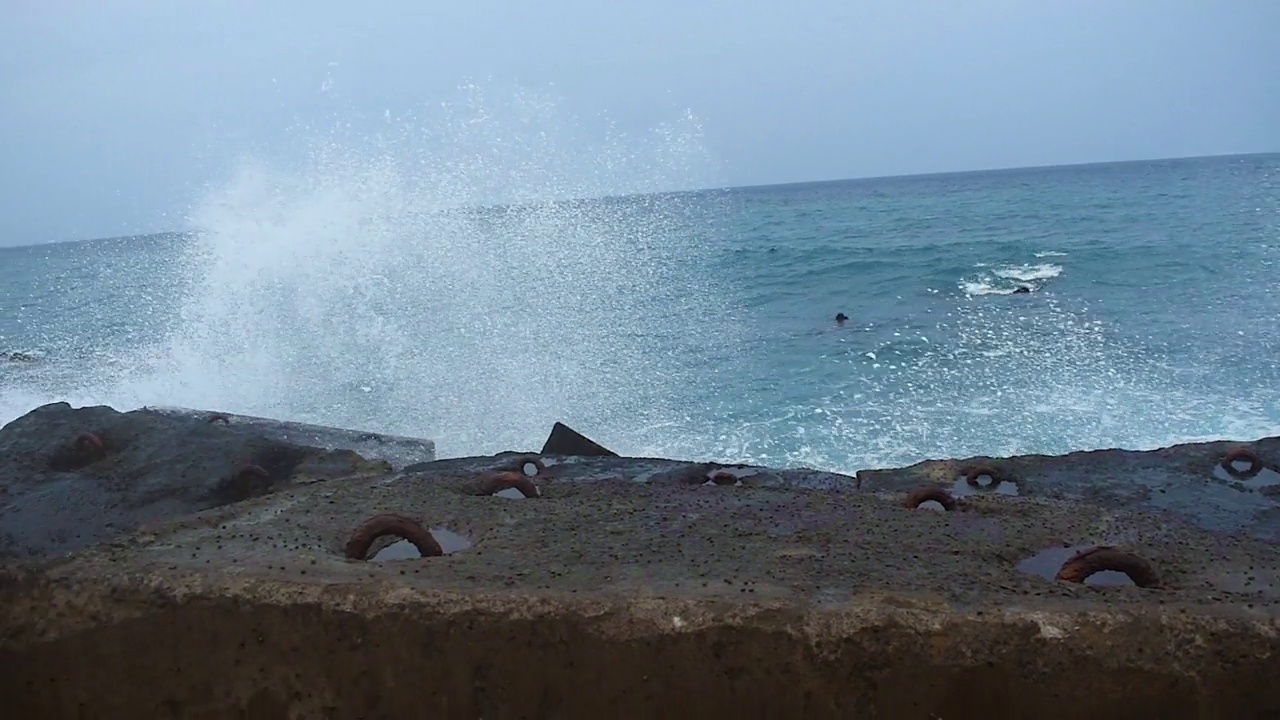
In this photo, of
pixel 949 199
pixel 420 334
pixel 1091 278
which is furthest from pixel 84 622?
pixel 949 199

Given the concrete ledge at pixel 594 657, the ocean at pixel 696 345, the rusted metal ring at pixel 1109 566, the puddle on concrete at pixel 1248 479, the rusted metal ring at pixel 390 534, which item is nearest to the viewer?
the concrete ledge at pixel 594 657

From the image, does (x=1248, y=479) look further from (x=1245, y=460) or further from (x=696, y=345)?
(x=696, y=345)

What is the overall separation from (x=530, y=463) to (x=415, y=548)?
1.37 metres

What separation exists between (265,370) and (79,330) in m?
13.9

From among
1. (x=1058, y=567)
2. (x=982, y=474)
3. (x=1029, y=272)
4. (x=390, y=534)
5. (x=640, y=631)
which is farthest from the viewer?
(x=1029, y=272)

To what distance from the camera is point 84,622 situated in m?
2.28

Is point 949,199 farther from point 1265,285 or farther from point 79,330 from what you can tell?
point 79,330

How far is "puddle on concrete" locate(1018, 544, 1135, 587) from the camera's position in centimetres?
240

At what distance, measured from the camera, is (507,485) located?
3.29m

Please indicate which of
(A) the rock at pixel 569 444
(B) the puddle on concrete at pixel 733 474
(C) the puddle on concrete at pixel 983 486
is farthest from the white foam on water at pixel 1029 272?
(B) the puddle on concrete at pixel 733 474

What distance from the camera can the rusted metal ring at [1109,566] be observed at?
2.34 metres

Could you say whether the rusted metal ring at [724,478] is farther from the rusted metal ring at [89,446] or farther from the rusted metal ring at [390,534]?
the rusted metal ring at [89,446]

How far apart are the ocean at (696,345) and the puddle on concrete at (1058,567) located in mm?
5135

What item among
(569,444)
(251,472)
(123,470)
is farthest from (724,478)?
(123,470)
